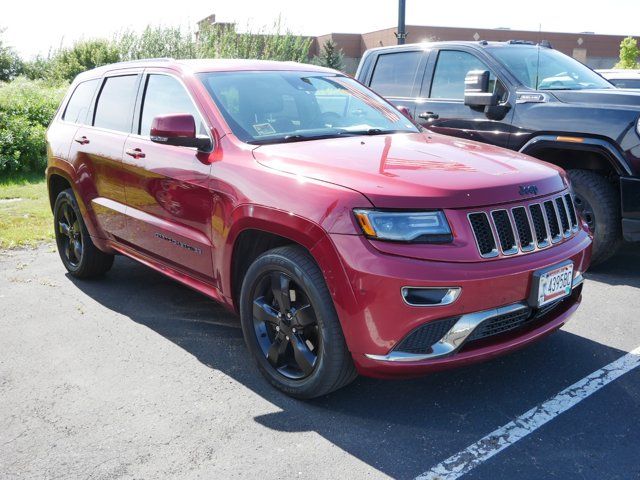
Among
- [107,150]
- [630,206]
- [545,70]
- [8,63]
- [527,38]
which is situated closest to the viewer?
[107,150]

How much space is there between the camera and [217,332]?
14.7ft

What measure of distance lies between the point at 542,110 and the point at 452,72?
3.96 feet

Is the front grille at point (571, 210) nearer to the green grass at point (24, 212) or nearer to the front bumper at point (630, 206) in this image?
the front bumper at point (630, 206)

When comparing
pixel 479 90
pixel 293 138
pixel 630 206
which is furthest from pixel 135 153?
pixel 630 206

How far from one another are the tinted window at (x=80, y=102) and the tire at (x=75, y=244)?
617 mm

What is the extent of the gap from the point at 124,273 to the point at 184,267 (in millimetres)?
1988

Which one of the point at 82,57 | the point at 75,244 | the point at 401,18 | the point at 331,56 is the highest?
the point at 401,18

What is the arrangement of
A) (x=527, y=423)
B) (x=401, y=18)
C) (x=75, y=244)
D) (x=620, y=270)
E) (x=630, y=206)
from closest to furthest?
(x=527, y=423)
(x=630, y=206)
(x=75, y=244)
(x=620, y=270)
(x=401, y=18)

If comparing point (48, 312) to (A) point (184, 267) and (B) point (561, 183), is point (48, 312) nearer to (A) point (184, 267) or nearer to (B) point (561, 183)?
(A) point (184, 267)

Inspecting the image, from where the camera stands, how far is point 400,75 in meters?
7.17

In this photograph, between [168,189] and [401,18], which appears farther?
[401,18]

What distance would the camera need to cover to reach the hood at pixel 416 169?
3.02 metres

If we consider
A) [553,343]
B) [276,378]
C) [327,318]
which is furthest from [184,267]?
[553,343]

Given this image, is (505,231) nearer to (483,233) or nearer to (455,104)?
(483,233)
